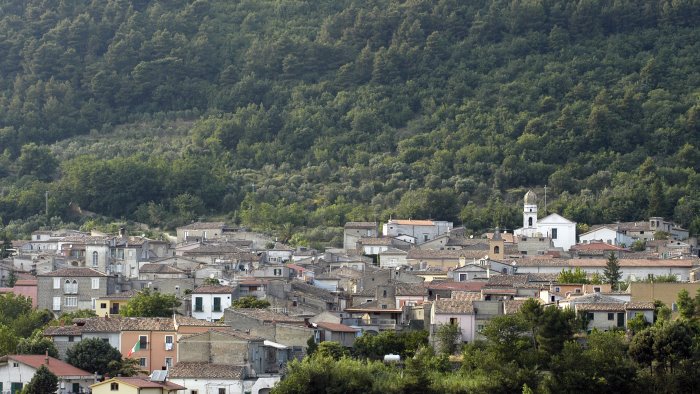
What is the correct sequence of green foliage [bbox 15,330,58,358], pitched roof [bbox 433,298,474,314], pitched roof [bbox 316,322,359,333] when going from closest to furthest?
green foliage [bbox 15,330,58,358] → pitched roof [bbox 433,298,474,314] → pitched roof [bbox 316,322,359,333]

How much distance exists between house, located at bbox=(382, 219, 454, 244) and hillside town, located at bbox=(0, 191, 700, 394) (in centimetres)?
10

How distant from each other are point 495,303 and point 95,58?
7539cm

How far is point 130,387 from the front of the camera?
5481cm

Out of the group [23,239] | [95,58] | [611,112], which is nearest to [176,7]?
[95,58]

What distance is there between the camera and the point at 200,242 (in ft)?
288

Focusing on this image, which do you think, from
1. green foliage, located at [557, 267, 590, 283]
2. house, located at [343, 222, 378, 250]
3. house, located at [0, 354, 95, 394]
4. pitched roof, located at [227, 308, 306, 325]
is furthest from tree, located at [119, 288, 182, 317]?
house, located at [343, 222, 378, 250]

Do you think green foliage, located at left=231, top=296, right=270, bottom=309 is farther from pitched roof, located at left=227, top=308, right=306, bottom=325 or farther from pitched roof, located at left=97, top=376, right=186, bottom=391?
pitched roof, located at left=97, top=376, right=186, bottom=391

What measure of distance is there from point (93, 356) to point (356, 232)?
111 feet

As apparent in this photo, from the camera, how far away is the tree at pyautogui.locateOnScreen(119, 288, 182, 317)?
6744cm

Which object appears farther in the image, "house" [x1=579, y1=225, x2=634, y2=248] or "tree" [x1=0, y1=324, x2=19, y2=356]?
"house" [x1=579, y1=225, x2=634, y2=248]

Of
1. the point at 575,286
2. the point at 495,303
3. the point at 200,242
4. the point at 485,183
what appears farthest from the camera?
the point at 485,183

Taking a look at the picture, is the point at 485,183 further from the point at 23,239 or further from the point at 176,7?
the point at 176,7

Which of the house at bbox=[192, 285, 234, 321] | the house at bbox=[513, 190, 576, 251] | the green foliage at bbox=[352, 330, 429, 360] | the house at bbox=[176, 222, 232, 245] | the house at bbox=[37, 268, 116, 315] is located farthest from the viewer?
the house at bbox=[176, 222, 232, 245]

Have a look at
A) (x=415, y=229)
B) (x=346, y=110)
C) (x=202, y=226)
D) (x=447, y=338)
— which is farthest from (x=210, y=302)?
(x=346, y=110)
